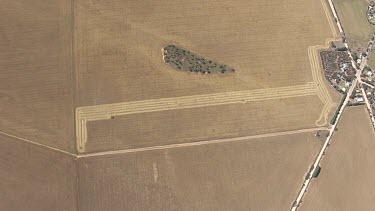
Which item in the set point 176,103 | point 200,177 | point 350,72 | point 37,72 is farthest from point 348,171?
point 37,72

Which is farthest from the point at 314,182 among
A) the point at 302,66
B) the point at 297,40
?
the point at 297,40

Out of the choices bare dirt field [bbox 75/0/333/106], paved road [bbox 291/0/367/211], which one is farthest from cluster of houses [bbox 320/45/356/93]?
bare dirt field [bbox 75/0/333/106]

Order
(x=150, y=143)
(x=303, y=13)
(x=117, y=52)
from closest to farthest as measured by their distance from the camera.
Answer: (x=150, y=143)
(x=117, y=52)
(x=303, y=13)

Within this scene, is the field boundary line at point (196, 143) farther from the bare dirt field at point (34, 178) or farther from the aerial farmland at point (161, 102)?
the bare dirt field at point (34, 178)

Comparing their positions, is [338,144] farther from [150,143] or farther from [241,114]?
[150,143]

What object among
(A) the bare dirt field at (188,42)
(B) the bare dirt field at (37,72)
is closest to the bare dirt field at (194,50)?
(A) the bare dirt field at (188,42)

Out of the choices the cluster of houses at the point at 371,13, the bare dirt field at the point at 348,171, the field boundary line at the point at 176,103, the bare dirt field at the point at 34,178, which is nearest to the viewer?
the bare dirt field at the point at 34,178

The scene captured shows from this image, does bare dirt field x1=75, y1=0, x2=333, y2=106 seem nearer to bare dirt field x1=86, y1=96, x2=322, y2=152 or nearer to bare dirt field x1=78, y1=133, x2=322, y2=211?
bare dirt field x1=86, y1=96, x2=322, y2=152
